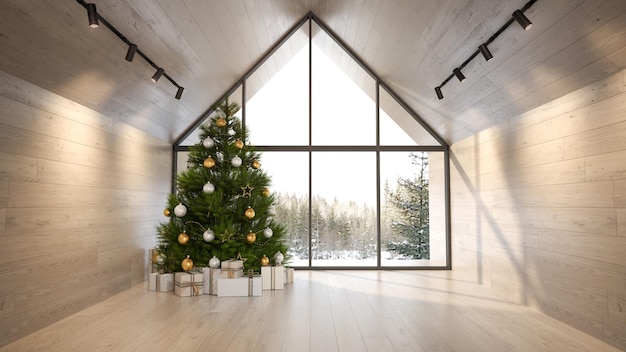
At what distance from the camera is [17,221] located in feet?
10.2

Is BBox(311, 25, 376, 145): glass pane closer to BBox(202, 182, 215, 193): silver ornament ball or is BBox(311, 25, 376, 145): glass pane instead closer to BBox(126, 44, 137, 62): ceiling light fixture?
BBox(202, 182, 215, 193): silver ornament ball

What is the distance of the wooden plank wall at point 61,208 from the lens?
3.07 metres

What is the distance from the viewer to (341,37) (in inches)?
244

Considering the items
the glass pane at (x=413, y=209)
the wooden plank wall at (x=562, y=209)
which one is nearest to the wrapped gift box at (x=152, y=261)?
the glass pane at (x=413, y=209)

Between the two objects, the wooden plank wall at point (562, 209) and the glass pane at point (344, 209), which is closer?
the wooden plank wall at point (562, 209)

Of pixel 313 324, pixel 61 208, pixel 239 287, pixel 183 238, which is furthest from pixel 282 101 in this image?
pixel 313 324

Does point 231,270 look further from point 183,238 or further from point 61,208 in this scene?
point 61,208

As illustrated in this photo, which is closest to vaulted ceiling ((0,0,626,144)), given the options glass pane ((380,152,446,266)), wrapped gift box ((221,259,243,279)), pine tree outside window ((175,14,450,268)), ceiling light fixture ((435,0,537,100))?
ceiling light fixture ((435,0,537,100))

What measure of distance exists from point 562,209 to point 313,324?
7.09 feet

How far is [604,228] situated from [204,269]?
3.55 meters

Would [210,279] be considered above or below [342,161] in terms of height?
below

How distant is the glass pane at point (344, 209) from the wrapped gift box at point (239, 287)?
1.85 metres

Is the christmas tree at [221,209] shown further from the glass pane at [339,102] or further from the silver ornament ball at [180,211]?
the glass pane at [339,102]

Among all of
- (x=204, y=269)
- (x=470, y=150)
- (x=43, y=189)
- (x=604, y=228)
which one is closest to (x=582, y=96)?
(x=604, y=228)
